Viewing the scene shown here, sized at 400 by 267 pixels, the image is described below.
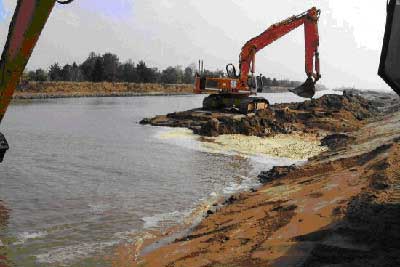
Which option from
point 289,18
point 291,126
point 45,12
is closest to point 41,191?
point 45,12

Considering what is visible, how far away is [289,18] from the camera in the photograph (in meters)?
28.9

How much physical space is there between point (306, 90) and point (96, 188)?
1305 cm

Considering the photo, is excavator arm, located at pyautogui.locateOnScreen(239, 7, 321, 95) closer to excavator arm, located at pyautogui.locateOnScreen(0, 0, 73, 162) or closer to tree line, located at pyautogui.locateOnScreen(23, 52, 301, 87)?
excavator arm, located at pyautogui.locateOnScreen(0, 0, 73, 162)

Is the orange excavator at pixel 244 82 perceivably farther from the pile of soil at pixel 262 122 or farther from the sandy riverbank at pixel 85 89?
the sandy riverbank at pixel 85 89

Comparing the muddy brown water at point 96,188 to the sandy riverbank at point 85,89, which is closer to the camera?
the muddy brown water at point 96,188

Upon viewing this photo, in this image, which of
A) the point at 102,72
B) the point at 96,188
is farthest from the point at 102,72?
the point at 96,188

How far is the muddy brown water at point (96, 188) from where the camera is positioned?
8836mm

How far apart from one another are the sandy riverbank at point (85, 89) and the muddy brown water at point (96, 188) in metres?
46.2

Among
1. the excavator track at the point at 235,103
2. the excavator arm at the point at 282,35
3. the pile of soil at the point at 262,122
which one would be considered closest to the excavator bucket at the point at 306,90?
the excavator arm at the point at 282,35

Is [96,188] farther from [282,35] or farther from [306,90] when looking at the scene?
[282,35]

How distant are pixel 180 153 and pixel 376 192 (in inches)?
467

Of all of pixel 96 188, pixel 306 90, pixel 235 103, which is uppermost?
pixel 306 90

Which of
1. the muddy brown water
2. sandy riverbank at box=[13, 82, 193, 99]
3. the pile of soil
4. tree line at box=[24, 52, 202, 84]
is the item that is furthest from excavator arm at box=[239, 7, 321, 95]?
tree line at box=[24, 52, 202, 84]

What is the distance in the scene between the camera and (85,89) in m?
82.1
